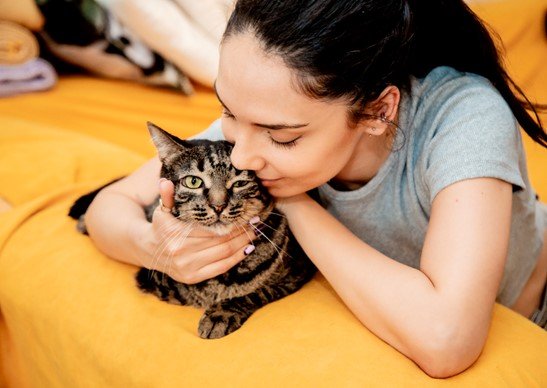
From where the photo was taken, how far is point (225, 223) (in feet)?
3.25

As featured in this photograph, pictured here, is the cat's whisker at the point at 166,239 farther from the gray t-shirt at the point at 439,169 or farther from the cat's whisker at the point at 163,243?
the gray t-shirt at the point at 439,169

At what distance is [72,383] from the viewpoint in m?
0.96

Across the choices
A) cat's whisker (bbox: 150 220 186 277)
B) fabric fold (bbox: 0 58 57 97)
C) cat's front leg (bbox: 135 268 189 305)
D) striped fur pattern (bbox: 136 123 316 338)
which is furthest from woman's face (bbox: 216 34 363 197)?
fabric fold (bbox: 0 58 57 97)

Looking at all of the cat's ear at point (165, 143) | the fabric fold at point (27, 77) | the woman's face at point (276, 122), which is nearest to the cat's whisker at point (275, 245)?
the woman's face at point (276, 122)

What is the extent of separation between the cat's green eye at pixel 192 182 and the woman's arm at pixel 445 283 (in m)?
0.34

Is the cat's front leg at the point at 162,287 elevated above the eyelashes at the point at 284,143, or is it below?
below

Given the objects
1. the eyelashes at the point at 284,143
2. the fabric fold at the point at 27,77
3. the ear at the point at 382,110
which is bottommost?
the fabric fold at the point at 27,77

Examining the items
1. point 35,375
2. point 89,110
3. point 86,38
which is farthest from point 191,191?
point 86,38

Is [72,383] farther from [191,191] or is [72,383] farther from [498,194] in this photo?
[498,194]

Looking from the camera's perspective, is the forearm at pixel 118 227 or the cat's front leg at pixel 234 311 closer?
the cat's front leg at pixel 234 311

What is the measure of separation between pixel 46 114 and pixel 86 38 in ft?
1.47

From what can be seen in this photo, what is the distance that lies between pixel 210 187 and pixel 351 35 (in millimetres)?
403

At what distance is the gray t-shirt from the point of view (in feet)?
2.76

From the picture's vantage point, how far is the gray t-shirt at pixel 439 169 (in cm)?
84
